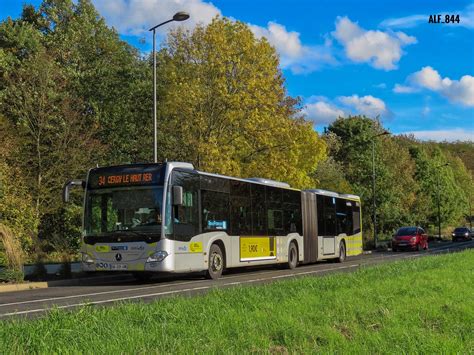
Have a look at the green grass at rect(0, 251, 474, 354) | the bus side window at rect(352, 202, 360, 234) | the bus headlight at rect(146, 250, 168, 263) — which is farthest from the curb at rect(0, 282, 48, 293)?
the bus side window at rect(352, 202, 360, 234)

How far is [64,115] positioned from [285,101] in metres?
13.6

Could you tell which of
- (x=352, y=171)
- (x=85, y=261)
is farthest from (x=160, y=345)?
(x=352, y=171)

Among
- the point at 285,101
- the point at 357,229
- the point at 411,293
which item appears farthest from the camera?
the point at 285,101

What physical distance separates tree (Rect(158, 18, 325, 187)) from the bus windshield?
12285 mm

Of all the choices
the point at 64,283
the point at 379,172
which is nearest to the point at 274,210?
the point at 64,283

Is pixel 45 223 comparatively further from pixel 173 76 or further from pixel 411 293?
pixel 411 293

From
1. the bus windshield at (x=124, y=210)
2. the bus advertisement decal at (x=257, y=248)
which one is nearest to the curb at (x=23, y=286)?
the bus windshield at (x=124, y=210)

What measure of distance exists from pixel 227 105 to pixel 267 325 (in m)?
23.6

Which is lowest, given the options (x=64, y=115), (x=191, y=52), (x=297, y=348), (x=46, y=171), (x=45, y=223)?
(x=297, y=348)

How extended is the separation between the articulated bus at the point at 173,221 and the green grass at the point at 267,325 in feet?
19.8

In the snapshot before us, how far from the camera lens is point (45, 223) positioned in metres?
29.8

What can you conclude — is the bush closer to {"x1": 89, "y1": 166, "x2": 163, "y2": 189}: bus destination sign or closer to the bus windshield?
the bus windshield

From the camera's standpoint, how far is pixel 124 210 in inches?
615

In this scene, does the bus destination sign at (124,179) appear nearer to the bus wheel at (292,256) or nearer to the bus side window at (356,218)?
the bus wheel at (292,256)
